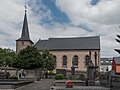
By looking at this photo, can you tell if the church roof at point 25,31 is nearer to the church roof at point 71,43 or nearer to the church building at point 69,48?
the church building at point 69,48

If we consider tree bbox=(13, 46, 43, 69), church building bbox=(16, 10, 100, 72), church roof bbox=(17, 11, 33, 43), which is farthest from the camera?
church roof bbox=(17, 11, 33, 43)

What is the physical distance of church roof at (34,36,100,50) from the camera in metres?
81.8

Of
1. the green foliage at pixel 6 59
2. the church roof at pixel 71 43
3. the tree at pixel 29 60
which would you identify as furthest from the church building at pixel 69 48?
the tree at pixel 29 60

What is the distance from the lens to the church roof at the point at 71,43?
81787 millimetres

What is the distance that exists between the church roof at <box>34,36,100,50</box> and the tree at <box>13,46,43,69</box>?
23.0 m

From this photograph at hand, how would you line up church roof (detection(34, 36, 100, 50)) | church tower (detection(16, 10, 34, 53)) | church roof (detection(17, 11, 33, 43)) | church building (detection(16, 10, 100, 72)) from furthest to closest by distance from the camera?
church roof (detection(17, 11, 33, 43)) < church tower (detection(16, 10, 34, 53)) < church roof (detection(34, 36, 100, 50)) < church building (detection(16, 10, 100, 72))

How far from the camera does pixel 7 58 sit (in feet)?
255

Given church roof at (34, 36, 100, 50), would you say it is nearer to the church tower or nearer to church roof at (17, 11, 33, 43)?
the church tower

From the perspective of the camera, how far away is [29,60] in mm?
59688

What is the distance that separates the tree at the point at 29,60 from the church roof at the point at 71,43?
906 inches

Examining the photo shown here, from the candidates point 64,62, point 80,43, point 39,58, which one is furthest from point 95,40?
point 39,58

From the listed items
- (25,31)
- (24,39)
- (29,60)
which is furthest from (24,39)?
(29,60)

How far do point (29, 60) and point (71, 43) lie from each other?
29.5 metres

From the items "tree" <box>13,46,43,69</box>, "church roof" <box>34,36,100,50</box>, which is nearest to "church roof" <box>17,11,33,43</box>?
"church roof" <box>34,36,100,50</box>
